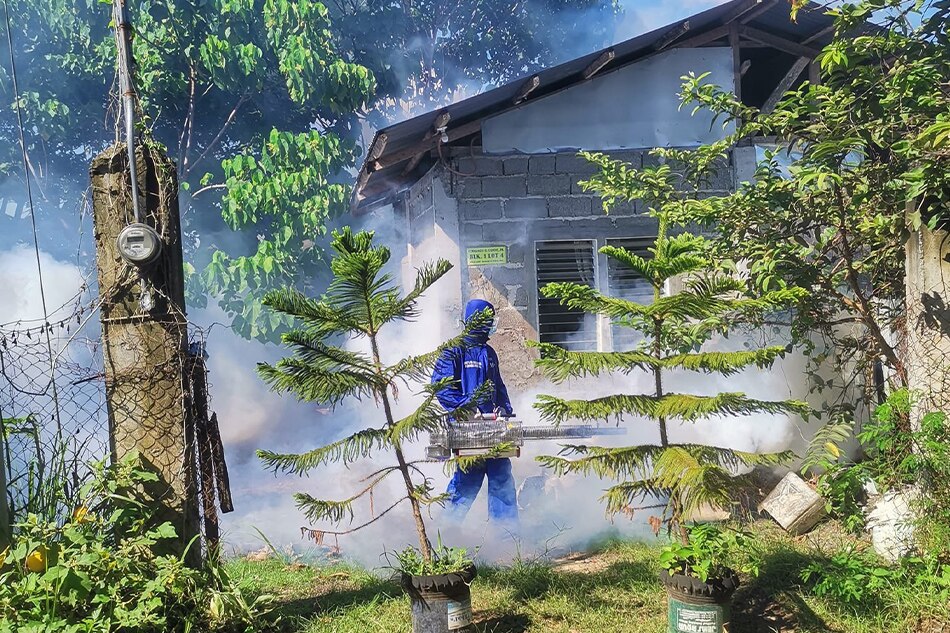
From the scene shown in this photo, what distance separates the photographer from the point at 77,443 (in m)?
4.95

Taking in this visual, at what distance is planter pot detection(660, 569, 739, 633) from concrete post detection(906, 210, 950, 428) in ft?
6.53

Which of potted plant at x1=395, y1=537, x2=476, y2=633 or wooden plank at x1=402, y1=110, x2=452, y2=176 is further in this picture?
wooden plank at x1=402, y1=110, x2=452, y2=176

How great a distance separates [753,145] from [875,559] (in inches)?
205

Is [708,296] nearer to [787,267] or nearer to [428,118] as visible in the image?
[787,267]

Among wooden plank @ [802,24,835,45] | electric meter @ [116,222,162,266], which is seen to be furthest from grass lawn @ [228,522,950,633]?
wooden plank @ [802,24,835,45]

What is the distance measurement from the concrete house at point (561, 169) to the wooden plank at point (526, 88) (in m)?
0.05

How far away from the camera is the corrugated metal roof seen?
314 inches

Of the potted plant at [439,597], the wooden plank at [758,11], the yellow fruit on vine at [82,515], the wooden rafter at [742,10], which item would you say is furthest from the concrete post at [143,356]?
the wooden plank at [758,11]

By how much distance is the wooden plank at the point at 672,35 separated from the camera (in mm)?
8344

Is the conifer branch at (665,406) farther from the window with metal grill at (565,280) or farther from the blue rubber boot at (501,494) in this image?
the window with metal grill at (565,280)

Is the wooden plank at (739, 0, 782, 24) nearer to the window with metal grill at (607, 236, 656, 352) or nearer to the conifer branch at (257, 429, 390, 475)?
the window with metal grill at (607, 236, 656, 352)

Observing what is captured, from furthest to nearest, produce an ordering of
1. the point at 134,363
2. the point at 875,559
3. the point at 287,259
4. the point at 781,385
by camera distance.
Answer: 1. the point at 287,259
2. the point at 781,385
3. the point at 875,559
4. the point at 134,363

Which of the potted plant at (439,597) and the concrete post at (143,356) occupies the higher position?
the concrete post at (143,356)

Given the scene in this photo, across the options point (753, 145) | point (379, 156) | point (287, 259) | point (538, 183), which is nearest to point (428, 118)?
point (379, 156)
